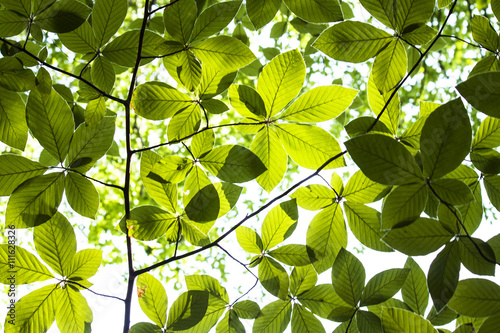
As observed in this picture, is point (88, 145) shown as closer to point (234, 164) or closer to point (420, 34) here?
point (234, 164)

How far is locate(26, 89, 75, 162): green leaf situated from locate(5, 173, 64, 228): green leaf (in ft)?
0.23

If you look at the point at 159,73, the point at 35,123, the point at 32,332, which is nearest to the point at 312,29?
the point at 35,123

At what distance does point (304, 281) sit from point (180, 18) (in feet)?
2.69

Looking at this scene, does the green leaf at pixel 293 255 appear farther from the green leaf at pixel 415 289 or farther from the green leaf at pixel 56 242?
the green leaf at pixel 56 242

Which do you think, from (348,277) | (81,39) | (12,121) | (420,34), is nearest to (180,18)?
(81,39)

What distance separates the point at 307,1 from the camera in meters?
0.89

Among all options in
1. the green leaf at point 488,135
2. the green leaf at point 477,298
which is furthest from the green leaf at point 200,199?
the green leaf at point 488,135

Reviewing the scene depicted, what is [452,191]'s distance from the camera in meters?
0.72

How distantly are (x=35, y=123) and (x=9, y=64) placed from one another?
18cm

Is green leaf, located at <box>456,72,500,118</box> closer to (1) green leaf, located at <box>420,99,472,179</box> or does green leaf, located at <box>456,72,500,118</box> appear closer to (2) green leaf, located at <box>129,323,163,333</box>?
(1) green leaf, located at <box>420,99,472,179</box>

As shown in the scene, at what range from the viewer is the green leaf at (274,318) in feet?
3.22

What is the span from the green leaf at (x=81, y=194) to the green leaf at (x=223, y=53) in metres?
0.46

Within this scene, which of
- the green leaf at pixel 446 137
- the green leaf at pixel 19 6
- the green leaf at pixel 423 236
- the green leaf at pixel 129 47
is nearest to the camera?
the green leaf at pixel 446 137

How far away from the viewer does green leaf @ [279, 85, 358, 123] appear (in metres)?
0.90
